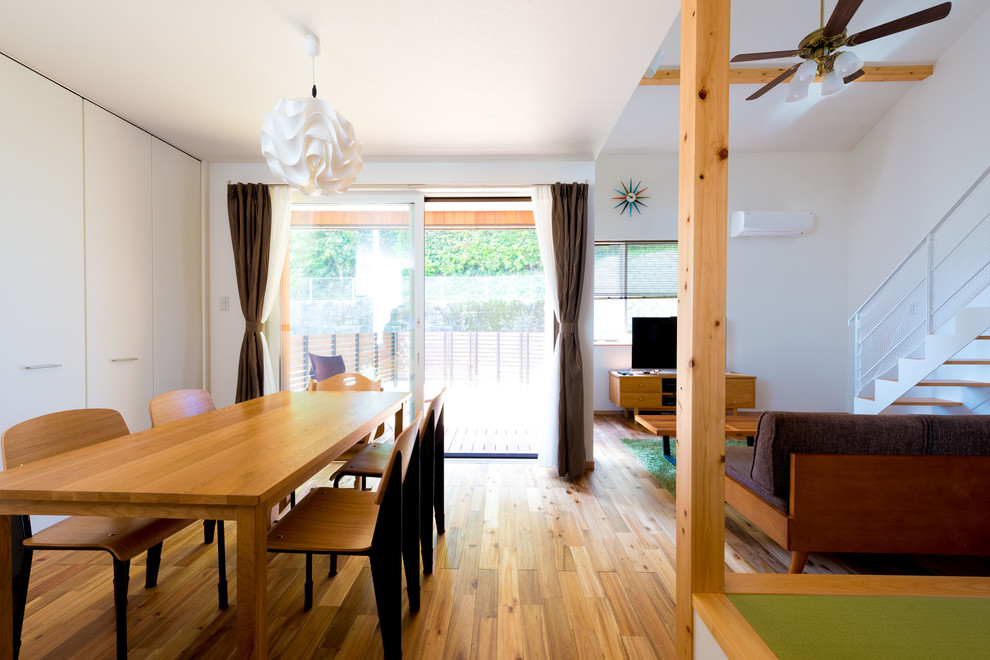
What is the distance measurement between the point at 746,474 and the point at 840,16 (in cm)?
229

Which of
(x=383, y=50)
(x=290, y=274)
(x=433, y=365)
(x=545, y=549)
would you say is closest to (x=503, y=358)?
(x=433, y=365)

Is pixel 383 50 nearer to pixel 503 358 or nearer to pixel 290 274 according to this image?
pixel 290 274

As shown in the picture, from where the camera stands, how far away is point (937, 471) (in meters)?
1.80

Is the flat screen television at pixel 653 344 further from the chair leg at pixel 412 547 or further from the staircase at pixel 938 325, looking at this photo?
the chair leg at pixel 412 547

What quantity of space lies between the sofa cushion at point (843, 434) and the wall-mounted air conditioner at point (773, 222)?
366 centimetres

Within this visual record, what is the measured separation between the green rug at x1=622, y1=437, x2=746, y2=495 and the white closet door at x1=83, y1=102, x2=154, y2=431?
147 inches

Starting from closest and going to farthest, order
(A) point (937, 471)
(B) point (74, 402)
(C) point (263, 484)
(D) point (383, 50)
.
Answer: (C) point (263, 484) → (A) point (937, 471) → (D) point (383, 50) → (B) point (74, 402)

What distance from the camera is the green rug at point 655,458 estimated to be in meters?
3.29

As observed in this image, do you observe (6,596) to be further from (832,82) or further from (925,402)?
(925,402)

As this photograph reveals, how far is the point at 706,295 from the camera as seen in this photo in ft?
3.94

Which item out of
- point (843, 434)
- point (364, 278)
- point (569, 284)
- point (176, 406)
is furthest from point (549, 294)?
point (176, 406)

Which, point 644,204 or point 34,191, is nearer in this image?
point 34,191

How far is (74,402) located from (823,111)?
6721 millimetres

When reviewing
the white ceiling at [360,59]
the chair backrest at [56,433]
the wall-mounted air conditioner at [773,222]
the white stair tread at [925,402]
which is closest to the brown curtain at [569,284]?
the white ceiling at [360,59]
